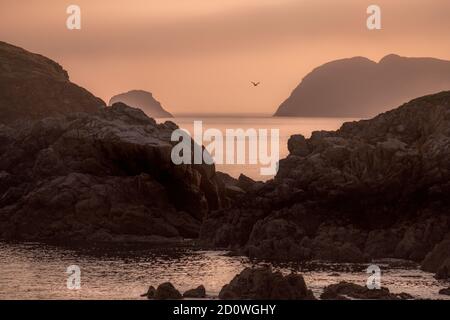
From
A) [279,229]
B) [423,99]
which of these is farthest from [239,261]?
[423,99]

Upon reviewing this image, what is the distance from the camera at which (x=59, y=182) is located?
14012 cm

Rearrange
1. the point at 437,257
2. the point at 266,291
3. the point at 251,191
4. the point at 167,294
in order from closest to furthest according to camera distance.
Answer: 1. the point at 266,291
2. the point at 167,294
3. the point at 437,257
4. the point at 251,191

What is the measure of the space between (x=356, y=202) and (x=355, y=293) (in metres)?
36.2

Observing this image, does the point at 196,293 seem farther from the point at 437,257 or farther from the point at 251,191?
the point at 251,191

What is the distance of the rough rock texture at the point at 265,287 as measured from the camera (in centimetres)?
→ 8300

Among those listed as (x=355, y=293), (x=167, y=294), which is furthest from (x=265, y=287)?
(x=355, y=293)

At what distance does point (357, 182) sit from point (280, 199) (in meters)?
9.26

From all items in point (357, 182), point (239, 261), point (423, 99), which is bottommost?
point (239, 261)

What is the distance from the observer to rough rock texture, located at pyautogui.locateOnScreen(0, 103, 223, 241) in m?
135

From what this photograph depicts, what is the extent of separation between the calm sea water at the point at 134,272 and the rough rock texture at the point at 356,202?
18.4ft

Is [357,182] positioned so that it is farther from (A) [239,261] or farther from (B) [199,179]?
(B) [199,179]

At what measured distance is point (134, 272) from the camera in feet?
343

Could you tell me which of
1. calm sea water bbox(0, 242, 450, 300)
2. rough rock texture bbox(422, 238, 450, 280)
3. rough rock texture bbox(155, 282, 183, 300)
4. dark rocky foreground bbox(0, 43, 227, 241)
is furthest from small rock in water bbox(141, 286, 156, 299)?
dark rocky foreground bbox(0, 43, 227, 241)
